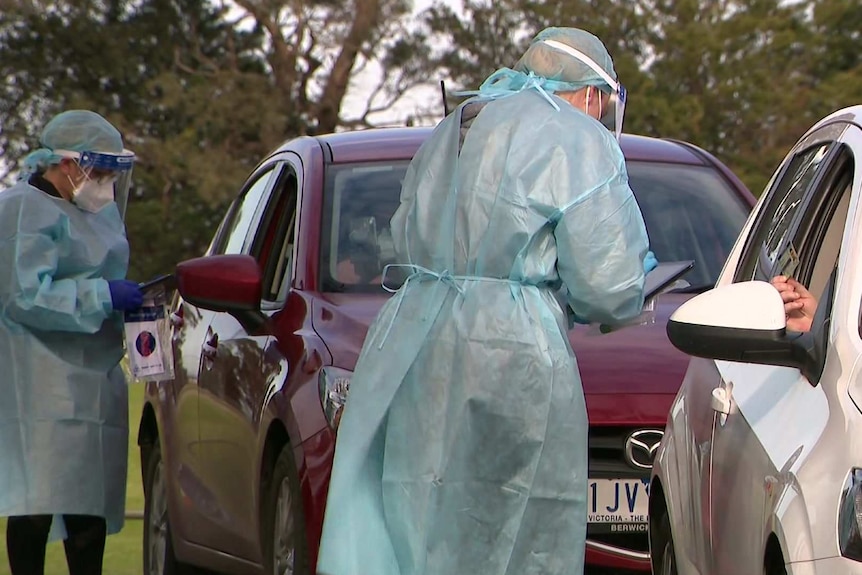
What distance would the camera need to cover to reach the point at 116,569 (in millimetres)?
9430

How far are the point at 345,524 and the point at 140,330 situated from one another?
10.3 ft

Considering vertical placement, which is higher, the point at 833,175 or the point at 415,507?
the point at 833,175

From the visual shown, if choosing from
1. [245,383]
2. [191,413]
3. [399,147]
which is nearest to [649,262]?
[245,383]

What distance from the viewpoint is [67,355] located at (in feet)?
25.5

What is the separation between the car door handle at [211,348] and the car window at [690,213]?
161 centimetres

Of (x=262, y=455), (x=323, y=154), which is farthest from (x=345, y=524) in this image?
(x=323, y=154)

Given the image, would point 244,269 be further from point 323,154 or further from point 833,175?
point 833,175

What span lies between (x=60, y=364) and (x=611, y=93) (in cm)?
345

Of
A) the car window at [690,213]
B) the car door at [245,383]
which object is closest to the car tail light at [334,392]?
the car door at [245,383]

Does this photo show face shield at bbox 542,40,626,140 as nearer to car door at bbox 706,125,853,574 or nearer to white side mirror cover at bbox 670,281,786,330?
car door at bbox 706,125,853,574

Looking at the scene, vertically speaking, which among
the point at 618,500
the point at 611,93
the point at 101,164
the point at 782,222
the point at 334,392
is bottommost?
the point at 618,500

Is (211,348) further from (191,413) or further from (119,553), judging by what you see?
(119,553)

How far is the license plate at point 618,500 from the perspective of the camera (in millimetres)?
5570

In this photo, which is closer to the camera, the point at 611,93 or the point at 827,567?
the point at 827,567
